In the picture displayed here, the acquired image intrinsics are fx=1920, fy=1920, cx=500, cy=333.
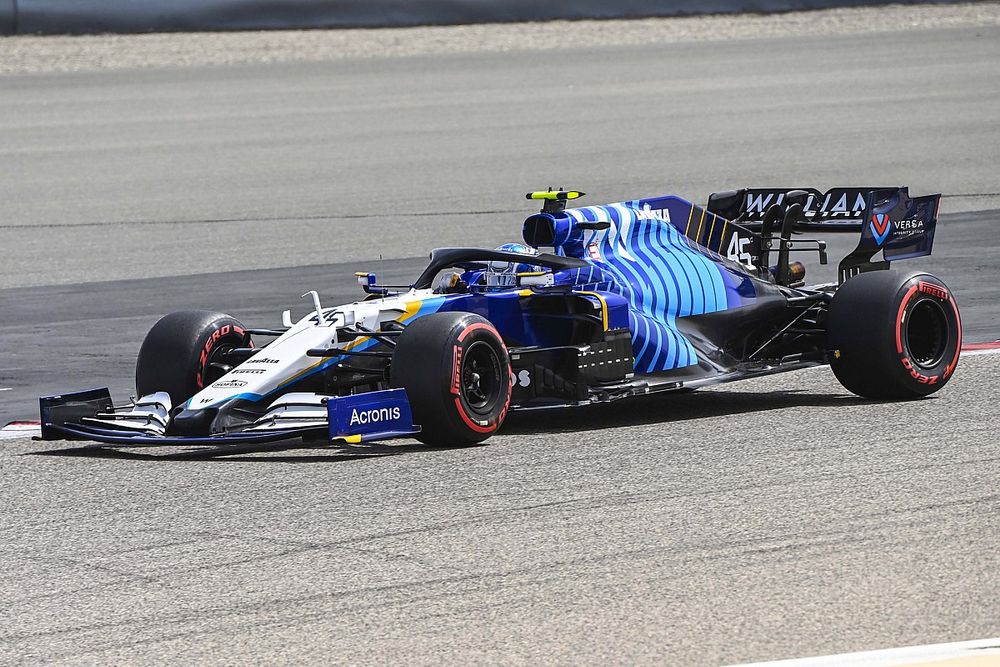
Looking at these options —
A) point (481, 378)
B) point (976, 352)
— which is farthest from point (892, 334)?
point (481, 378)

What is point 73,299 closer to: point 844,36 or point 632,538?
point 632,538

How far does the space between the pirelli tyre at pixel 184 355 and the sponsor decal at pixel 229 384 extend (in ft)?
1.78

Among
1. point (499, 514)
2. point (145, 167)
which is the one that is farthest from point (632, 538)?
point (145, 167)

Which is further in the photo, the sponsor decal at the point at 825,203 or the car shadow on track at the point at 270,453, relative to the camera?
the sponsor decal at the point at 825,203

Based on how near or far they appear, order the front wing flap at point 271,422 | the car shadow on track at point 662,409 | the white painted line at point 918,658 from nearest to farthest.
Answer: the white painted line at point 918,658 < the front wing flap at point 271,422 < the car shadow on track at point 662,409

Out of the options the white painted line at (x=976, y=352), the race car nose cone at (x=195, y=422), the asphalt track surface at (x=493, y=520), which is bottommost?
the asphalt track surface at (x=493, y=520)

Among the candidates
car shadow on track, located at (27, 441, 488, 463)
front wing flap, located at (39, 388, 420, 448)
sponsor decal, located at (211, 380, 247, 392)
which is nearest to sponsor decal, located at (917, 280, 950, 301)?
car shadow on track, located at (27, 441, 488, 463)

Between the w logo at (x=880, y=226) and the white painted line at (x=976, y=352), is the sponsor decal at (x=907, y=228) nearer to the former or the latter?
the w logo at (x=880, y=226)

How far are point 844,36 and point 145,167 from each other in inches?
891

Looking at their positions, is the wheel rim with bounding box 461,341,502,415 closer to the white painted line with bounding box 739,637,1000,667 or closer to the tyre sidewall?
the tyre sidewall

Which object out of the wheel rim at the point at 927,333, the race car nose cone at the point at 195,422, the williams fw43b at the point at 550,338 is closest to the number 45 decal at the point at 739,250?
the williams fw43b at the point at 550,338

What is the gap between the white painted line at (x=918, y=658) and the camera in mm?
5812

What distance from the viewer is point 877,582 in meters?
6.75

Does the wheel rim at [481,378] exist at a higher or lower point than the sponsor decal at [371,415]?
higher
